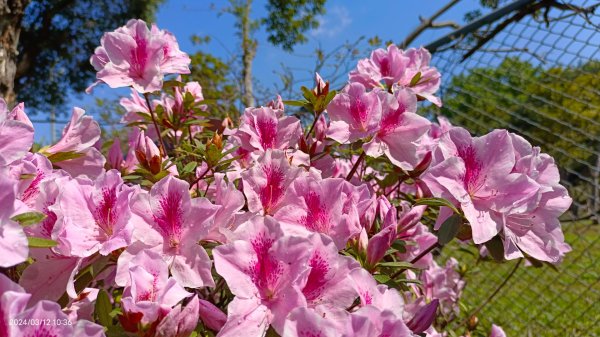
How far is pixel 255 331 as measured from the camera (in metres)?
0.62

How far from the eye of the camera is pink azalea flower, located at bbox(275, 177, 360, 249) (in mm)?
774

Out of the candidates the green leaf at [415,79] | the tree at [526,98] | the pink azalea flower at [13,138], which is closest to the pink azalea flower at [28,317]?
the pink azalea flower at [13,138]

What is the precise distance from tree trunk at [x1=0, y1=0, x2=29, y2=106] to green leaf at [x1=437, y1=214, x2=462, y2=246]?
2636 mm

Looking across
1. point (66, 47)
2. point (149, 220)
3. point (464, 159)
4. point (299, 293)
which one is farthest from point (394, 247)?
point (66, 47)

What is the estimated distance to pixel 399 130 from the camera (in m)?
1.03

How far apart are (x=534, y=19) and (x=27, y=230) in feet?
11.0

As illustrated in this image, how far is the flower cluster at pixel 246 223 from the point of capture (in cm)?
61

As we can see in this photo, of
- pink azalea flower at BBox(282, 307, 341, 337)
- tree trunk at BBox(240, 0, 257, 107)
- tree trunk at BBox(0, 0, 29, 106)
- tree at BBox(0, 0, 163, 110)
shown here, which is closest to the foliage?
tree at BBox(0, 0, 163, 110)

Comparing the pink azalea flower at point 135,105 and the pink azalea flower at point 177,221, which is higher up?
the pink azalea flower at point 135,105

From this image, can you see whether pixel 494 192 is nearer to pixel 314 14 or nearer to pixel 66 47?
pixel 314 14

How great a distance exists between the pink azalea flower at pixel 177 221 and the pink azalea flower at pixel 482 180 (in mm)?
398

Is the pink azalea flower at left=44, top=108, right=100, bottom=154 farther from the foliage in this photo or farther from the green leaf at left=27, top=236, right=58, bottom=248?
the foliage

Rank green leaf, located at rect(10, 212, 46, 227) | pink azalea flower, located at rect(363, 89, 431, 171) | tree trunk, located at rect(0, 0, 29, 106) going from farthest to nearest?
tree trunk, located at rect(0, 0, 29, 106), pink azalea flower, located at rect(363, 89, 431, 171), green leaf, located at rect(10, 212, 46, 227)

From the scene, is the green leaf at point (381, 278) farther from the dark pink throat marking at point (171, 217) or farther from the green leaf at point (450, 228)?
the dark pink throat marking at point (171, 217)
